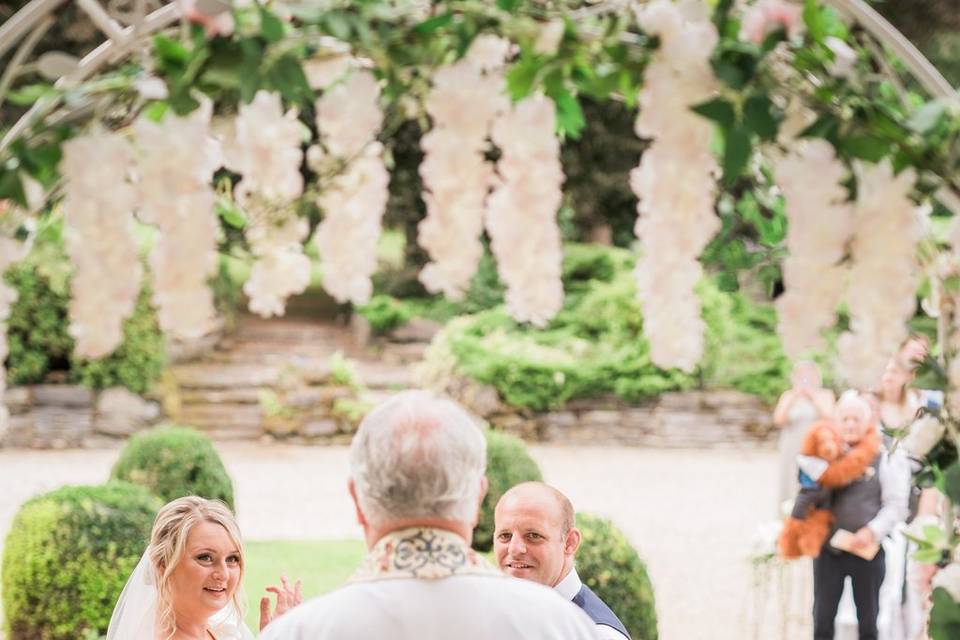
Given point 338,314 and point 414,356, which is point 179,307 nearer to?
point 414,356

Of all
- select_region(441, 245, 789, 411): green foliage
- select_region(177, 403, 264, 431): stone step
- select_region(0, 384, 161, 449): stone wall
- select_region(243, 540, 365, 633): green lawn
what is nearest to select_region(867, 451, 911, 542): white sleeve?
select_region(243, 540, 365, 633): green lawn

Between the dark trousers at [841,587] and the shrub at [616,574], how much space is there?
94 cm

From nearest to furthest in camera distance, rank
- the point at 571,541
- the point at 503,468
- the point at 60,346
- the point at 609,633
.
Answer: the point at 609,633 → the point at 571,541 → the point at 503,468 → the point at 60,346

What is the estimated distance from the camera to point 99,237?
6.20 feet

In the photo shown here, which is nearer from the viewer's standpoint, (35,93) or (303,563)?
(35,93)

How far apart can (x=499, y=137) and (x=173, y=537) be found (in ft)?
4.03

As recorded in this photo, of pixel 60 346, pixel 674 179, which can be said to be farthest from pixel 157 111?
pixel 60 346

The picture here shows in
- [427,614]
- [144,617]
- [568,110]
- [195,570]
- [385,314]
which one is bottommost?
[385,314]

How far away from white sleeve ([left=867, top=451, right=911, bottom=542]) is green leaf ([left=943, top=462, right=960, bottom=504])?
2.84 m

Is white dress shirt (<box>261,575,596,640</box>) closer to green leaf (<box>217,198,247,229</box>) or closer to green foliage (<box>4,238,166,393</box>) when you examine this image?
green leaf (<box>217,198,247,229</box>)

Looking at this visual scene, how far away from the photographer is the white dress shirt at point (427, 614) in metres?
1.60

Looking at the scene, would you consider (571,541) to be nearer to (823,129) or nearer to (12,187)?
(823,129)

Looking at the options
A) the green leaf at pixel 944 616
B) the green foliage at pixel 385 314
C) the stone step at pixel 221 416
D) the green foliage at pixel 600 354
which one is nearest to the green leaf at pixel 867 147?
the green leaf at pixel 944 616

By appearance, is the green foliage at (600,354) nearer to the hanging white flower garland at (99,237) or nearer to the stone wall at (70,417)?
the stone wall at (70,417)
